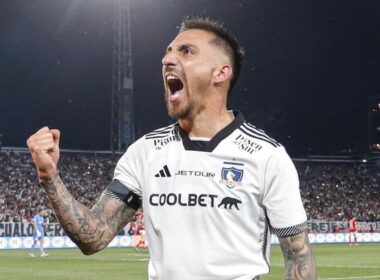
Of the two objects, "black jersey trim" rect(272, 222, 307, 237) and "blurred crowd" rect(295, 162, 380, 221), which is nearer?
"black jersey trim" rect(272, 222, 307, 237)

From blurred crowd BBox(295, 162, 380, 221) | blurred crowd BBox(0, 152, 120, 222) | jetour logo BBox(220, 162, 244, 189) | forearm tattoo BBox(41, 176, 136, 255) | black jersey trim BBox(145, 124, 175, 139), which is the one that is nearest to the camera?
forearm tattoo BBox(41, 176, 136, 255)

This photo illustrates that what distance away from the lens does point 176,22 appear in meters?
75.3

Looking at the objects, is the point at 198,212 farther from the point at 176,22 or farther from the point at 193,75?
the point at 176,22

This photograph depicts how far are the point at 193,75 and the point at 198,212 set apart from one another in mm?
732

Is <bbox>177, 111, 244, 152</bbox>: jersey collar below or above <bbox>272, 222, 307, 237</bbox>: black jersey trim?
above

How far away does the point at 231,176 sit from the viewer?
436cm

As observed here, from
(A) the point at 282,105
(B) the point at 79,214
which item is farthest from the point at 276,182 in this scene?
(A) the point at 282,105

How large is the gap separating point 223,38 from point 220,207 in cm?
98

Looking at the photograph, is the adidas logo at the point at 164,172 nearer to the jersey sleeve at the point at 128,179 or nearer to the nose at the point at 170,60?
the jersey sleeve at the point at 128,179

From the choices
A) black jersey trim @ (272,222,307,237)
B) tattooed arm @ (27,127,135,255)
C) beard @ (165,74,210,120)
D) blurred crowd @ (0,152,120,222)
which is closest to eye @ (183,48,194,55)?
beard @ (165,74,210,120)

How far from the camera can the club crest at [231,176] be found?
4.33 m

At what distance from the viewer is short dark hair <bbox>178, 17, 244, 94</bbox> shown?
464 cm

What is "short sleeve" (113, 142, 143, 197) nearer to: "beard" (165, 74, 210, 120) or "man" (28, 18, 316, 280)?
"man" (28, 18, 316, 280)

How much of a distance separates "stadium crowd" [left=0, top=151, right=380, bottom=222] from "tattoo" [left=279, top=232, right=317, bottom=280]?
40.0m
